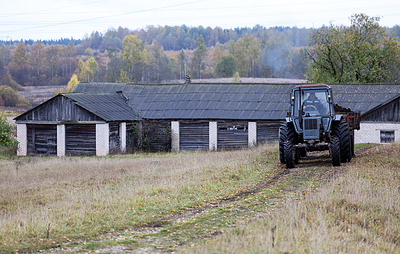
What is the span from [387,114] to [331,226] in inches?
1156

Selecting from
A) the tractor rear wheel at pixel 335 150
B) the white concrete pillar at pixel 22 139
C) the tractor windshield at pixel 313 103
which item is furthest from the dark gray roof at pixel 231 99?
the tractor rear wheel at pixel 335 150

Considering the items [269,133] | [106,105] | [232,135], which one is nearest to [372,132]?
[269,133]

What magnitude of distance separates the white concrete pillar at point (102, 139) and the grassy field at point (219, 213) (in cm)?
1444

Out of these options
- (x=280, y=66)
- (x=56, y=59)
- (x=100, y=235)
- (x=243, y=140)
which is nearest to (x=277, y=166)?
(x=100, y=235)

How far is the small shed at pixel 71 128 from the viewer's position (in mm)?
32094

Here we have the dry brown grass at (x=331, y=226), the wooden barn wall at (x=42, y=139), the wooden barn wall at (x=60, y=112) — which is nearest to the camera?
the dry brown grass at (x=331, y=226)

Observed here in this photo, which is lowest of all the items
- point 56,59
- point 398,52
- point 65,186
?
point 65,186

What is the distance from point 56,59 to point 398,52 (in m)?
110

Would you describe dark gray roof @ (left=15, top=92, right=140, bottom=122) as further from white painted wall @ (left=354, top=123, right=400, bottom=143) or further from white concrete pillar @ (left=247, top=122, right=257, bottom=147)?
white painted wall @ (left=354, top=123, right=400, bottom=143)

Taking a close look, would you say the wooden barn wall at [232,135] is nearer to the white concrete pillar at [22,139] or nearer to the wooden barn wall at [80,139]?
the wooden barn wall at [80,139]

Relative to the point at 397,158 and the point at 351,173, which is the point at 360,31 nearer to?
the point at 397,158

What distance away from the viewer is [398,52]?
65625 mm

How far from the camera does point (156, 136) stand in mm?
35375

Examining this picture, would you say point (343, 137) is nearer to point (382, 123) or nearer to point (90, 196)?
point (90, 196)
